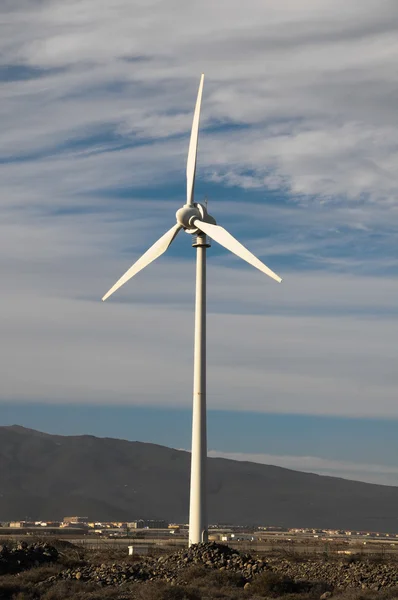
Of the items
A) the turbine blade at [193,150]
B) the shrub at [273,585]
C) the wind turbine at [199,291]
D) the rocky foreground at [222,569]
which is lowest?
the shrub at [273,585]

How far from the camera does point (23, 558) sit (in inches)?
2256

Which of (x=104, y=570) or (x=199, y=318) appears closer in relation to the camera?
(x=104, y=570)

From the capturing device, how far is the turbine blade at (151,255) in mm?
68562

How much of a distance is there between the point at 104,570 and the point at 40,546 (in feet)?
34.1

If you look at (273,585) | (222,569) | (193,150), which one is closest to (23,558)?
(222,569)

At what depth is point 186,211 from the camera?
6744 centimetres

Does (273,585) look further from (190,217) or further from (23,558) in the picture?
(190,217)

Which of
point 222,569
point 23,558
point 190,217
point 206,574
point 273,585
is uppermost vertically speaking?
point 190,217

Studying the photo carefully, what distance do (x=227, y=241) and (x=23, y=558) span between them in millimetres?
22901

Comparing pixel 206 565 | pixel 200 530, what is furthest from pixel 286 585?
pixel 200 530

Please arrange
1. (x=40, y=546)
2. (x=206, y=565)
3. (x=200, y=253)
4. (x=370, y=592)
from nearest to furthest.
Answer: (x=370, y=592)
(x=206, y=565)
(x=40, y=546)
(x=200, y=253)

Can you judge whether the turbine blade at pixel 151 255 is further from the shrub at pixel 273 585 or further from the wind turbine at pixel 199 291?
the shrub at pixel 273 585

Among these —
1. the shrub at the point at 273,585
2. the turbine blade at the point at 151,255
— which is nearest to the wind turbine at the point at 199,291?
the turbine blade at the point at 151,255

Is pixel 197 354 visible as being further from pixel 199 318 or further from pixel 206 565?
pixel 206 565
